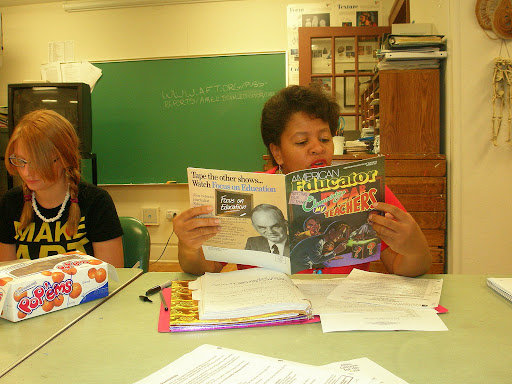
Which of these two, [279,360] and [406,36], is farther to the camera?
[406,36]

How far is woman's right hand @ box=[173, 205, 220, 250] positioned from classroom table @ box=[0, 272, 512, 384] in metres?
0.21

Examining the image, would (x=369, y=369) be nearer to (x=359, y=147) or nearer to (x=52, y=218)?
(x=52, y=218)

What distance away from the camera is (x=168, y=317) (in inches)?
30.9

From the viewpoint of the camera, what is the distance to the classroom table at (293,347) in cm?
57

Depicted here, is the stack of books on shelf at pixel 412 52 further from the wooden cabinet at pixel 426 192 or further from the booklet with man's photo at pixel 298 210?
the booklet with man's photo at pixel 298 210

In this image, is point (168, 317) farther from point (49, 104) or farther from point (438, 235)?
point (49, 104)

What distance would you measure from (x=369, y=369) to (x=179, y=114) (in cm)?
318

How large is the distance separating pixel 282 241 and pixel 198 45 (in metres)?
2.93

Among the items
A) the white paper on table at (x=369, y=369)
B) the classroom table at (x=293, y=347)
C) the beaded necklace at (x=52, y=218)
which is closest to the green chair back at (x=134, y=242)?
the beaded necklace at (x=52, y=218)

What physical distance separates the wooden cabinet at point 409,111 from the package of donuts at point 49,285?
1.79 metres

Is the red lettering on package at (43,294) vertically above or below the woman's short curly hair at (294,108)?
below

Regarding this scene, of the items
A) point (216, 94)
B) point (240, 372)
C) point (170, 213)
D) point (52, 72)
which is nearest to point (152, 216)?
point (170, 213)

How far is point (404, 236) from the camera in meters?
0.96

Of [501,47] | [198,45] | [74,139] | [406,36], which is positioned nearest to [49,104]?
[198,45]
